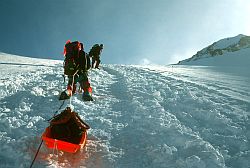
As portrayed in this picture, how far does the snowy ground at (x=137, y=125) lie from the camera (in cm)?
696

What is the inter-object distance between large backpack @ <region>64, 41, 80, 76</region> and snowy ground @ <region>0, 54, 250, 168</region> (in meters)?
1.12

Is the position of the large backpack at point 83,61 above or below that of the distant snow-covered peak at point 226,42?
below

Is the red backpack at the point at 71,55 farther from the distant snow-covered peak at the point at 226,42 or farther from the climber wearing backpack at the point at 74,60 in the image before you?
the distant snow-covered peak at the point at 226,42

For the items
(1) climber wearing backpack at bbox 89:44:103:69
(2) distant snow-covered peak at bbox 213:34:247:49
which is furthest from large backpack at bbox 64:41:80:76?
(2) distant snow-covered peak at bbox 213:34:247:49

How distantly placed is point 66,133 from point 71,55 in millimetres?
3936

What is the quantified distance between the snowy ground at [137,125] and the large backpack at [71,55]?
112cm

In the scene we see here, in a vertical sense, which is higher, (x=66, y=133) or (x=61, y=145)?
(x=66, y=133)

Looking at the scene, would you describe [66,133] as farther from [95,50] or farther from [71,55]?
[95,50]

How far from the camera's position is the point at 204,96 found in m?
12.3

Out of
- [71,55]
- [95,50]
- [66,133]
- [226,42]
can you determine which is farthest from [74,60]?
[226,42]

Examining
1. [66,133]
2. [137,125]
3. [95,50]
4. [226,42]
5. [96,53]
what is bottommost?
[137,125]

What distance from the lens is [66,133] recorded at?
7031 millimetres

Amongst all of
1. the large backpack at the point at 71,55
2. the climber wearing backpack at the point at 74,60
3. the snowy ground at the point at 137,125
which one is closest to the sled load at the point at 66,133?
the snowy ground at the point at 137,125

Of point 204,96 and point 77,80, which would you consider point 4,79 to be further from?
point 204,96
